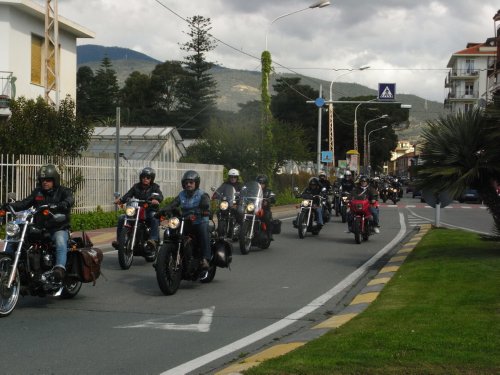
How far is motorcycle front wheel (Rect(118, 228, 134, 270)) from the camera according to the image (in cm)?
1355

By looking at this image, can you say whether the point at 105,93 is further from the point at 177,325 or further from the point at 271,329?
the point at 271,329

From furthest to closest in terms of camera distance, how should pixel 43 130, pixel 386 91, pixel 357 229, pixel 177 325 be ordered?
1. pixel 386 91
2. pixel 43 130
3. pixel 357 229
4. pixel 177 325

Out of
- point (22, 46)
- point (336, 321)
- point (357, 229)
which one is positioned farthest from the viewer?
point (22, 46)

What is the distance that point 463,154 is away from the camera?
13555 millimetres

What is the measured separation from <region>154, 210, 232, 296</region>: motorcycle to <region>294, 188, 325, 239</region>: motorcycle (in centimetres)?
911

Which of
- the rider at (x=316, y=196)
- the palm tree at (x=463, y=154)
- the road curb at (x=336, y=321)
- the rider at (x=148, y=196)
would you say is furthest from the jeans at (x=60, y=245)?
the rider at (x=316, y=196)

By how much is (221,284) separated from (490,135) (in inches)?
203

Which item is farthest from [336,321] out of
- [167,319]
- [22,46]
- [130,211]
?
[22,46]

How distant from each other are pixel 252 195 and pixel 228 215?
1.13m

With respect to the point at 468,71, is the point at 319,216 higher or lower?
lower

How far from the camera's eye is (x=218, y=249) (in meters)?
11.6

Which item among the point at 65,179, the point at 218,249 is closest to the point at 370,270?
the point at 218,249

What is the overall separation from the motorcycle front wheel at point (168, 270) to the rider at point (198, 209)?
0.53 meters

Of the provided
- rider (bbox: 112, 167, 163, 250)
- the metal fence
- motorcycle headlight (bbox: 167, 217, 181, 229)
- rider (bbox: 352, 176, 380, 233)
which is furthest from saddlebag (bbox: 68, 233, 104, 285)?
the metal fence
